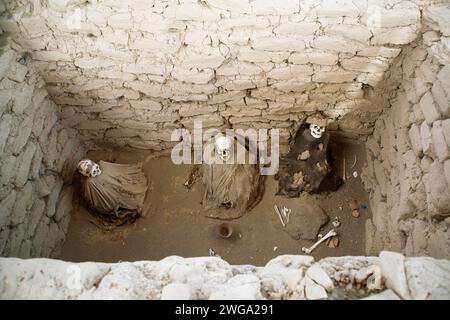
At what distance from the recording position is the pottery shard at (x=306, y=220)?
394cm

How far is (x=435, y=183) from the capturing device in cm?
284

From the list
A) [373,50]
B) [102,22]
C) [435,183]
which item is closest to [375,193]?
[435,183]

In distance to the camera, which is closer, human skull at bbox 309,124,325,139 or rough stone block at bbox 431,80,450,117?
rough stone block at bbox 431,80,450,117

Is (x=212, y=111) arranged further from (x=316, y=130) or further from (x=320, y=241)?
(x=320, y=241)

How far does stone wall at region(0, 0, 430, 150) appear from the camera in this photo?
3146 mm

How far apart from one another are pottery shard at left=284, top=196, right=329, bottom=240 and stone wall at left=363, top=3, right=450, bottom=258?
0.54 m

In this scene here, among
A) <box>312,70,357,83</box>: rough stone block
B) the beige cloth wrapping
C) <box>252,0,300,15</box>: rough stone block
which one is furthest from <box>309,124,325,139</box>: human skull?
the beige cloth wrapping

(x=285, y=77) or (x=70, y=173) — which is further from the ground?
(x=285, y=77)

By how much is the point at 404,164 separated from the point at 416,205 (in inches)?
18.9

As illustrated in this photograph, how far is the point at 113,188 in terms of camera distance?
3.98 m

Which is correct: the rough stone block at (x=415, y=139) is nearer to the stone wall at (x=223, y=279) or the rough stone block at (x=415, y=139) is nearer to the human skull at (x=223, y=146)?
the stone wall at (x=223, y=279)

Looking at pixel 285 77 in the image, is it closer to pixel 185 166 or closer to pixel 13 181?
pixel 185 166

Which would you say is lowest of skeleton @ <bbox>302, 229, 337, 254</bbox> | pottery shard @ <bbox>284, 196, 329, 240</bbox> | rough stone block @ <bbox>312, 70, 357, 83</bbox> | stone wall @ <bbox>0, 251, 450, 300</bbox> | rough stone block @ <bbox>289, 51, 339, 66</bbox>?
stone wall @ <bbox>0, 251, 450, 300</bbox>

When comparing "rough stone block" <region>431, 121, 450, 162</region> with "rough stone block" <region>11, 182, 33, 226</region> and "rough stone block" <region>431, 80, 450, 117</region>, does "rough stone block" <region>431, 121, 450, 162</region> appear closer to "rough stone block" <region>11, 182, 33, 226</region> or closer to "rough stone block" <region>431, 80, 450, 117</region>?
"rough stone block" <region>431, 80, 450, 117</region>
